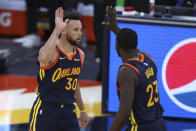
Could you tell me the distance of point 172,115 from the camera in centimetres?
760

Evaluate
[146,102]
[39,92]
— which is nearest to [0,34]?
[39,92]

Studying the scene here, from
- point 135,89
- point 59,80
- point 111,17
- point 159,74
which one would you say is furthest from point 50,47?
point 159,74

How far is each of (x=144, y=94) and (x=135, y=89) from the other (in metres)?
0.10

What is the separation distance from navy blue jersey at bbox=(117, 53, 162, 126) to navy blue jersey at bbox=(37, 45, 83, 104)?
0.80 metres

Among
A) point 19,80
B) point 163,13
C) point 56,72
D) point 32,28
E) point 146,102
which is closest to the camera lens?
point 146,102

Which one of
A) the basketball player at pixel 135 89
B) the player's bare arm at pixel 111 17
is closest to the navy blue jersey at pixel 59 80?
the player's bare arm at pixel 111 17

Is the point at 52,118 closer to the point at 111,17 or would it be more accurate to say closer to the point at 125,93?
the point at 125,93

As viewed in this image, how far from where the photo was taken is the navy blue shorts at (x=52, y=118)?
4.84 meters

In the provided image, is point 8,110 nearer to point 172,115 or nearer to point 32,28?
point 172,115

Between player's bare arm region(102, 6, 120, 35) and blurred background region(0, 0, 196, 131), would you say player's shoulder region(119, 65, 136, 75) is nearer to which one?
player's bare arm region(102, 6, 120, 35)

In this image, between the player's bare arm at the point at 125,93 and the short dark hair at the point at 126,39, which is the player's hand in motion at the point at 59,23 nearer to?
the short dark hair at the point at 126,39

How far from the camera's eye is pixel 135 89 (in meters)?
4.16

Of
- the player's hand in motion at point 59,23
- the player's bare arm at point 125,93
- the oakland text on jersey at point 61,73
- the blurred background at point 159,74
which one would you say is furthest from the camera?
the blurred background at point 159,74

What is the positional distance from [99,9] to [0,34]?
15.0 feet
